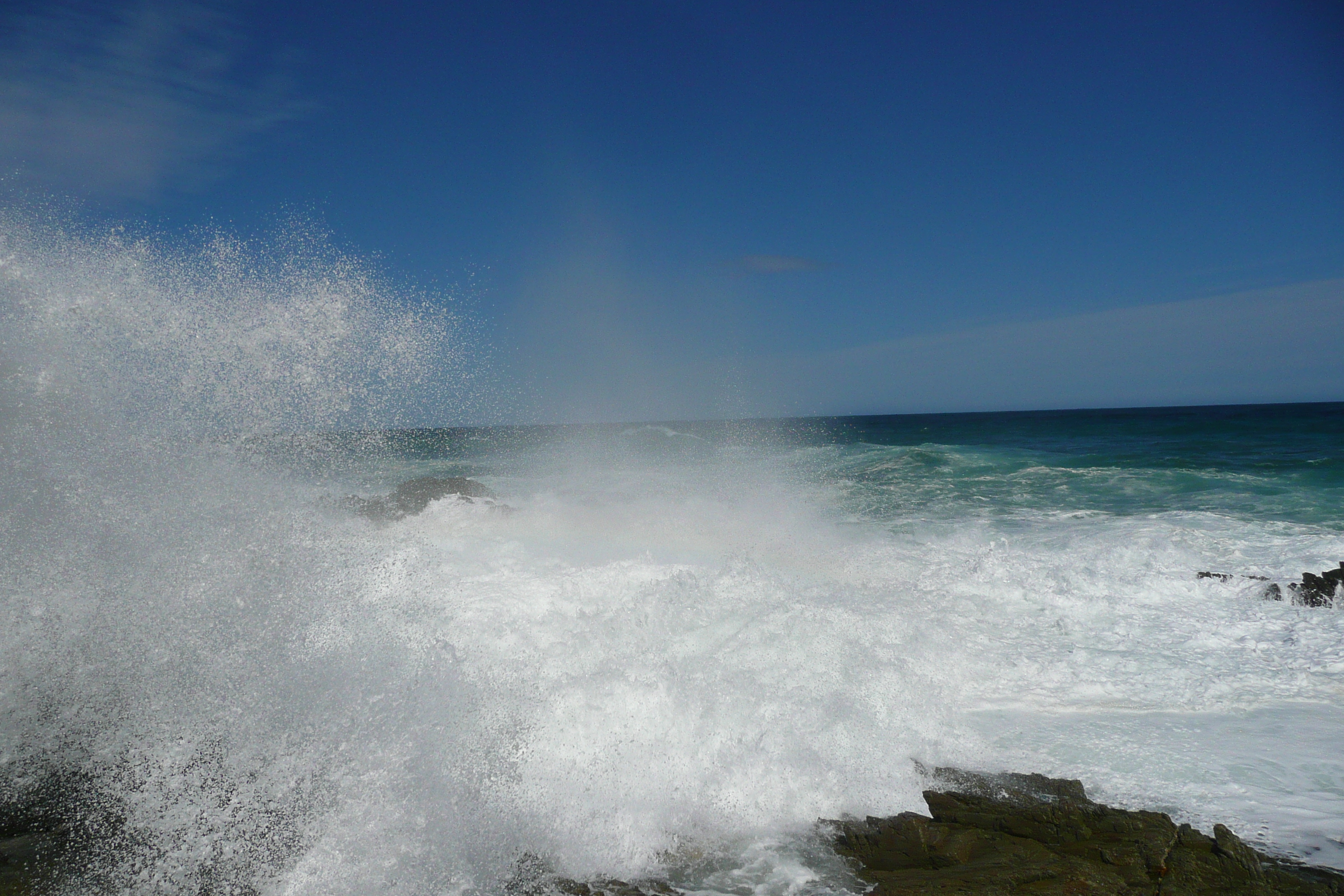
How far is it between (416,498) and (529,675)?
10427 millimetres

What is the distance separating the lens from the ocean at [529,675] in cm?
382

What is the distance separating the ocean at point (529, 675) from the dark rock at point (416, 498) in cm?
309

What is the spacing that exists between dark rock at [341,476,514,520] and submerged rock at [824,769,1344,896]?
1108 cm

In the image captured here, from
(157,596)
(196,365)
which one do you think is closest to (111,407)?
(196,365)

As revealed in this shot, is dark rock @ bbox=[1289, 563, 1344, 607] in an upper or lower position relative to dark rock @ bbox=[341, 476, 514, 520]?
lower

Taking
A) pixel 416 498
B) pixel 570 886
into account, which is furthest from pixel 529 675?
pixel 416 498

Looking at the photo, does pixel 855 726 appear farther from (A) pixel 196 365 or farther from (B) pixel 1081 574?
(A) pixel 196 365

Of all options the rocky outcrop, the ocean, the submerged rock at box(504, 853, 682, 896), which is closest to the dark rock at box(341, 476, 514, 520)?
the ocean

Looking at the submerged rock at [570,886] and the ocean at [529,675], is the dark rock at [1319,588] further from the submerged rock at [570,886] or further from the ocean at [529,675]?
the submerged rock at [570,886]

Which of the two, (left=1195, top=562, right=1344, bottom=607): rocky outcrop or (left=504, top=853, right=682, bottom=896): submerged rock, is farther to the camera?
(left=1195, top=562, right=1344, bottom=607): rocky outcrop

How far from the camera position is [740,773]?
436 cm

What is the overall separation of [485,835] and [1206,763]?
4763mm

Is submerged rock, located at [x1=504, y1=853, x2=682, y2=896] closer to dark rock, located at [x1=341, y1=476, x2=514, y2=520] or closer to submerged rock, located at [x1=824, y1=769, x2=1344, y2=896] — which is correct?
submerged rock, located at [x1=824, y1=769, x2=1344, y2=896]

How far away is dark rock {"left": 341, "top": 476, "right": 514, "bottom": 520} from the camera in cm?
1361
